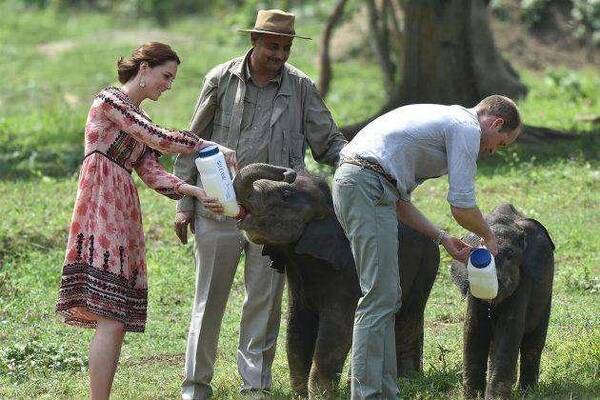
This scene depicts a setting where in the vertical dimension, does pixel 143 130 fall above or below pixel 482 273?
above

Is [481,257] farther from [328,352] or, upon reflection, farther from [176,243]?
[176,243]

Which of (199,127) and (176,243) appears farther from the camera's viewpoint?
(176,243)

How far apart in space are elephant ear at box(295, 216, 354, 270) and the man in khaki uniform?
40 cm

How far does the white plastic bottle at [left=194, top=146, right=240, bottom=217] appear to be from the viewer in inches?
267

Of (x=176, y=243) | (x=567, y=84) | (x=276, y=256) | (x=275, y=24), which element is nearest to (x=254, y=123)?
(x=275, y=24)

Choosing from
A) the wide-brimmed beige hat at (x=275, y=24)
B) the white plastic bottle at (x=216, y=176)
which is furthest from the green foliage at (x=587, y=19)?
the white plastic bottle at (x=216, y=176)

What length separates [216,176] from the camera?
680 cm

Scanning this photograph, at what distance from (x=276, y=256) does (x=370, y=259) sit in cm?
80

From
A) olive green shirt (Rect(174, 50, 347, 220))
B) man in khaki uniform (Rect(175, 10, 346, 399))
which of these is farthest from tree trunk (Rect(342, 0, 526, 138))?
man in khaki uniform (Rect(175, 10, 346, 399))

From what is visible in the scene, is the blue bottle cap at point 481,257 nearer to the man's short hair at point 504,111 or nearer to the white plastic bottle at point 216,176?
the man's short hair at point 504,111

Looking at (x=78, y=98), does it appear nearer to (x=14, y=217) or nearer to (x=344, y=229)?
(x=14, y=217)

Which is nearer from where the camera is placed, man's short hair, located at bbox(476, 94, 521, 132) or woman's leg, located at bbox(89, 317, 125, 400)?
man's short hair, located at bbox(476, 94, 521, 132)

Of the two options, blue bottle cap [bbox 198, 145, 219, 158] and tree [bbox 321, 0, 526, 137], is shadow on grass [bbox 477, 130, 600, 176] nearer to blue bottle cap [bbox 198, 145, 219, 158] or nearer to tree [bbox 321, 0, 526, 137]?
tree [bbox 321, 0, 526, 137]

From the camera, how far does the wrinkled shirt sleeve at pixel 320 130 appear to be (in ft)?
25.6
